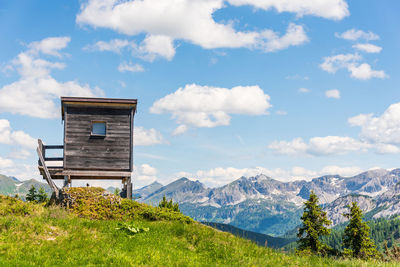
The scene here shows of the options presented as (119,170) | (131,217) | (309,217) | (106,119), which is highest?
(106,119)

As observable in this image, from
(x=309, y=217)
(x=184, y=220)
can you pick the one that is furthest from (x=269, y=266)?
(x=309, y=217)

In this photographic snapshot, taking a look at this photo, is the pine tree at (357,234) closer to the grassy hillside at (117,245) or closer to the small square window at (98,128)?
the small square window at (98,128)

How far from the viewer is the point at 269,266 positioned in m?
11.3

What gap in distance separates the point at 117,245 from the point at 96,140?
1553 cm

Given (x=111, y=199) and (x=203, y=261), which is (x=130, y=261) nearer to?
(x=203, y=261)

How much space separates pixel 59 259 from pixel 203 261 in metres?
4.42

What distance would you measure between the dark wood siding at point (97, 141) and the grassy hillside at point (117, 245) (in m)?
9.80

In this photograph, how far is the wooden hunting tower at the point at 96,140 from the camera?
26.6 meters

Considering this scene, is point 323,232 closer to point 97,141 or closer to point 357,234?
point 357,234

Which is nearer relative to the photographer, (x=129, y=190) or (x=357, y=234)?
(x=129, y=190)

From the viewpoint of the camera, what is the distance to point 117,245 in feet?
41.0

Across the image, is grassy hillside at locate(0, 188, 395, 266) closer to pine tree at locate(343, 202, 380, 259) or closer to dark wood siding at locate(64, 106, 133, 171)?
dark wood siding at locate(64, 106, 133, 171)

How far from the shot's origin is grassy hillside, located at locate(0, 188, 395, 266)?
11.1 meters

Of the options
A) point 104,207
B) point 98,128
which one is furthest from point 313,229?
point 104,207
